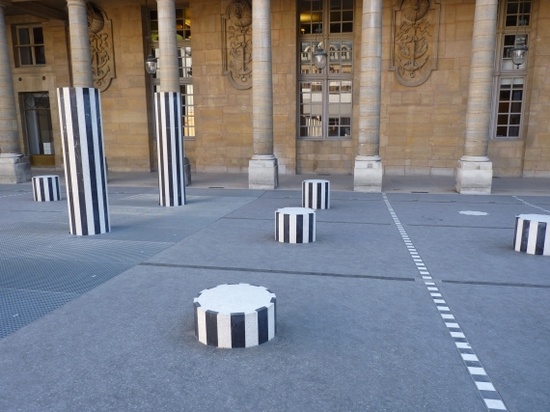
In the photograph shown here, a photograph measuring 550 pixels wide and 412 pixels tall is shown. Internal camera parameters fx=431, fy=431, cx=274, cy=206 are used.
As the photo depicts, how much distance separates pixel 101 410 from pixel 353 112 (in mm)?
15343

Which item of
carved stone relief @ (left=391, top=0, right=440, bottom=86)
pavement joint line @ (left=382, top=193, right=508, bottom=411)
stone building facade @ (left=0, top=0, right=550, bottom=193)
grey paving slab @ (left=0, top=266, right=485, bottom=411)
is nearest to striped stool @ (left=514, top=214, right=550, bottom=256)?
pavement joint line @ (left=382, top=193, right=508, bottom=411)

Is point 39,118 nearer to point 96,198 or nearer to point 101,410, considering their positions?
point 96,198

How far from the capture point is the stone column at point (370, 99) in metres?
12.7

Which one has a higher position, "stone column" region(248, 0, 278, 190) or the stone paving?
"stone column" region(248, 0, 278, 190)

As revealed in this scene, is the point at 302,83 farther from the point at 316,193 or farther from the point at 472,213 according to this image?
the point at 472,213

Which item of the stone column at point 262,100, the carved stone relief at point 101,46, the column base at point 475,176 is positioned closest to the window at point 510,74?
the column base at point 475,176

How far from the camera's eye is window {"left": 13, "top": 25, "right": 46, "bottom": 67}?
19328 mm

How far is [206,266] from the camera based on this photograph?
6430 millimetres

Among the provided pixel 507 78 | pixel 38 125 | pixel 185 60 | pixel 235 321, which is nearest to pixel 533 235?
Answer: pixel 235 321

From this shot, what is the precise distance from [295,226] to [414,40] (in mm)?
11431

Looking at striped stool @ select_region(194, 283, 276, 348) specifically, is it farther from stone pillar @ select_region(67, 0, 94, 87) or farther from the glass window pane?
the glass window pane

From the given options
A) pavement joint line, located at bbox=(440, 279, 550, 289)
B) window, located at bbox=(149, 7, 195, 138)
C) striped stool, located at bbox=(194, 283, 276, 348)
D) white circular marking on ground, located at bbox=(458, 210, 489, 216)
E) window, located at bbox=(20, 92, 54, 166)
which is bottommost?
pavement joint line, located at bbox=(440, 279, 550, 289)

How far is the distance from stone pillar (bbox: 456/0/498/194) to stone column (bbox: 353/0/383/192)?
2627 mm

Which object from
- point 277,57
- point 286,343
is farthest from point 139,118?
point 286,343
